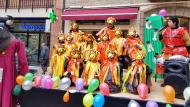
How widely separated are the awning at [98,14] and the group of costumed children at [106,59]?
25.2ft

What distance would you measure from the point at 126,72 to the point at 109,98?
0.49 m

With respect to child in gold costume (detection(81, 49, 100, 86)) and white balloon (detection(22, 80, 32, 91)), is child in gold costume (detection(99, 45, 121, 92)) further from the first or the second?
white balloon (detection(22, 80, 32, 91))

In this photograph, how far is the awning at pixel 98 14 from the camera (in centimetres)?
1259

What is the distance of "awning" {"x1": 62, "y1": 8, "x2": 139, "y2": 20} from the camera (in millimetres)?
12589

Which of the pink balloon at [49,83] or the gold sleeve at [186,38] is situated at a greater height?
the gold sleeve at [186,38]

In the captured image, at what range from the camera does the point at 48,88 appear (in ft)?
14.1

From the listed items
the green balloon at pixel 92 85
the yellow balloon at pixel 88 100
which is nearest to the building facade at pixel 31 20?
the green balloon at pixel 92 85

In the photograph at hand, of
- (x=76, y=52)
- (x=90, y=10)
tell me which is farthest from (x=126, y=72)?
(x=90, y=10)

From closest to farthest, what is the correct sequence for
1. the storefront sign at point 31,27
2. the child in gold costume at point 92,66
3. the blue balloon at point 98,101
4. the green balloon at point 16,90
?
the blue balloon at point 98,101 < the green balloon at point 16,90 < the child in gold costume at point 92,66 < the storefront sign at point 31,27

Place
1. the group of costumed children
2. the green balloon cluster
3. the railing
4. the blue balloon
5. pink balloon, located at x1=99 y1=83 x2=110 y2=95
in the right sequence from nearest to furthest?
the blue balloon, pink balloon, located at x1=99 y1=83 x2=110 y2=95, the group of costumed children, the green balloon cluster, the railing

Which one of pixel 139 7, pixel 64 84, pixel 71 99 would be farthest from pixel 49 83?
pixel 139 7

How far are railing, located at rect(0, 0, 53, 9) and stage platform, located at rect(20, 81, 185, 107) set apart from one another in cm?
1159

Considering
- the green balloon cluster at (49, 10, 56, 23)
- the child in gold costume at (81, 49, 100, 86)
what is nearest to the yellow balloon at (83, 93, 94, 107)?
the child in gold costume at (81, 49, 100, 86)

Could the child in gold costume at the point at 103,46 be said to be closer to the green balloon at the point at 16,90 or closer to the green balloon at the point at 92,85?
the green balloon at the point at 92,85
